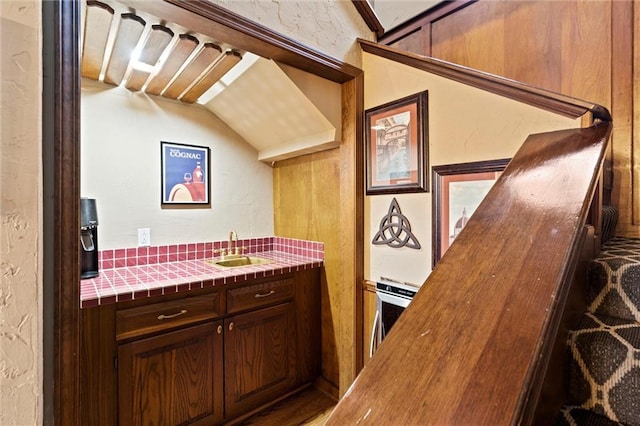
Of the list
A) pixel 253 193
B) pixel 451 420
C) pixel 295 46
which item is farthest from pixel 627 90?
pixel 253 193

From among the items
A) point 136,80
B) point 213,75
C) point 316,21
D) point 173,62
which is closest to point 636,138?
point 316,21

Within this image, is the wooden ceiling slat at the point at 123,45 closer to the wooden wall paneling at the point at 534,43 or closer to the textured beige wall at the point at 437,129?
the textured beige wall at the point at 437,129

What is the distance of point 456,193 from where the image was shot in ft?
5.19

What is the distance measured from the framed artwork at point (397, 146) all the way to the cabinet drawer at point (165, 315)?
4.05ft

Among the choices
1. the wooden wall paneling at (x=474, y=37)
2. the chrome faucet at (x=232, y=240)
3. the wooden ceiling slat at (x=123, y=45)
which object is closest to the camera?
the wooden ceiling slat at (x=123, y=45)

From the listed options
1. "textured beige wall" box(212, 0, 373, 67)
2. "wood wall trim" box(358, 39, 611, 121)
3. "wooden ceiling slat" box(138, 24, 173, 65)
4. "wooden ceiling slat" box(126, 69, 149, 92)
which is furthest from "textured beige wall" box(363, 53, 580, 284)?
"wooden ceiling slat" box(126, 69, 149, 92)

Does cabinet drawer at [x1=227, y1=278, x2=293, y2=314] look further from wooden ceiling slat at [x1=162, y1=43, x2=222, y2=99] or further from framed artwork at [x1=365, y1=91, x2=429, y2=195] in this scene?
wooden ceiling slat at [x1=162, y1=43, x2=222, y2=99]

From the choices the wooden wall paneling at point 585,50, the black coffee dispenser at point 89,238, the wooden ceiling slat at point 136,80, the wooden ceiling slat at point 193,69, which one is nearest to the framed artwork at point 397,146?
the wooden wall paneling at point 585,50

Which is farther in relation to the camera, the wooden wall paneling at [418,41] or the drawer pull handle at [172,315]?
the wooden wall paneling at [418,41]

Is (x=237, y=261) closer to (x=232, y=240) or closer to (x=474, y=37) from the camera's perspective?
(x=232, y=240)

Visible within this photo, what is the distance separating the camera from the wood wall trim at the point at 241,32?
49.7 inches

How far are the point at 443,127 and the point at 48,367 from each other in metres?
1.82

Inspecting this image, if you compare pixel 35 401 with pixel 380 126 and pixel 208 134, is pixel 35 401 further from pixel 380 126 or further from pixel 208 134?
pixel 208 134

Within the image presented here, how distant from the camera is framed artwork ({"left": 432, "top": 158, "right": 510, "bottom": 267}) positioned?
1478mm
